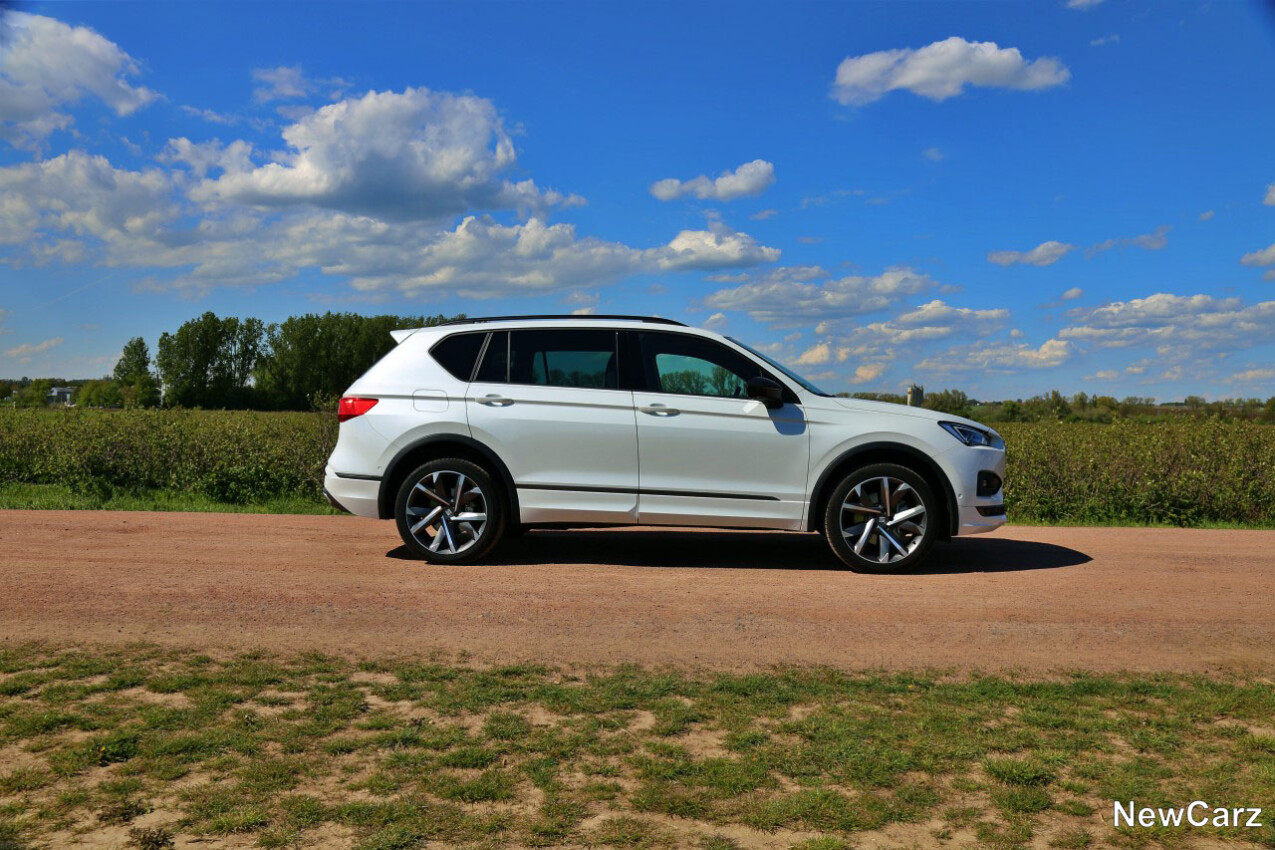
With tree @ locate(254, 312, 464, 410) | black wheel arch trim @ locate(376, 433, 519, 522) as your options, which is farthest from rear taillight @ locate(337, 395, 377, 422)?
tree @ locate(254, 312, 464, 410)

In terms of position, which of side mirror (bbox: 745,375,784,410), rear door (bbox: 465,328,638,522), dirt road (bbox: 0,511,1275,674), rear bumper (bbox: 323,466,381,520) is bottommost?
dirt road (bbox: 0,511,1275,674)

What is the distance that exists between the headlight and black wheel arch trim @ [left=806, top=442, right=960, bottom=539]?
0.32 meters

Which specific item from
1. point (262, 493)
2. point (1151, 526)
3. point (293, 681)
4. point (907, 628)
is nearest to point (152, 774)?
point (293, 681)

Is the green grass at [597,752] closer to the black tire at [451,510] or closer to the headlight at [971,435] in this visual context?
the black tire at [451,510]

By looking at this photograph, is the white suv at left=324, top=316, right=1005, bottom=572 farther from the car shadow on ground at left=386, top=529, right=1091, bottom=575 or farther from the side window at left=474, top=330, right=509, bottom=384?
the car shadow on ground at left=386, top=529, right=1091, bottom=575

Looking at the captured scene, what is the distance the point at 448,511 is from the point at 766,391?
2.79m

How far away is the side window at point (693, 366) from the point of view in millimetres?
8078

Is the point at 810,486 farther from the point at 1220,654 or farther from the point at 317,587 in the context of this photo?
the point at 317,587

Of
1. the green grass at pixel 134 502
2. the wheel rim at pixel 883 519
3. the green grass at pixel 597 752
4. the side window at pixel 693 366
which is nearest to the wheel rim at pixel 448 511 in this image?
the side window at pixel 693 366

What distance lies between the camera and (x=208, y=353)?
10119 cm

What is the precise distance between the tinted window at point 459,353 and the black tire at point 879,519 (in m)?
3.21

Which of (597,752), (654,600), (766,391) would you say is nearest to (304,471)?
(766,391)

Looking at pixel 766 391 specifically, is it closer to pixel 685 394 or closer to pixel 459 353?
pixel 685 394

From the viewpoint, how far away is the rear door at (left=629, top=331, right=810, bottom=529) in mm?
7875
